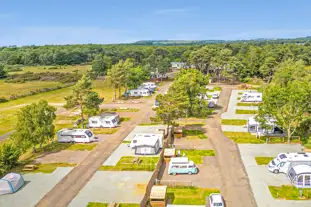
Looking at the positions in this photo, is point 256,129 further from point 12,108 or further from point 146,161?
point 12,108

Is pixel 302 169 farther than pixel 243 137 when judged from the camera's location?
No

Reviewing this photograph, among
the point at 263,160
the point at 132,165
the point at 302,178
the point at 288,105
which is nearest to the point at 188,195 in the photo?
the point at 132,165

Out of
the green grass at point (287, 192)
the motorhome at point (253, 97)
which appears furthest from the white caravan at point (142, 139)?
the motorhome at point (253, 97)

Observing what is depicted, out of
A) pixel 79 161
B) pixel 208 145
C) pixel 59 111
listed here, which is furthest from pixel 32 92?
pixel 208 145

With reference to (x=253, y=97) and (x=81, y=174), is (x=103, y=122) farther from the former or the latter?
(x=253, y=97)

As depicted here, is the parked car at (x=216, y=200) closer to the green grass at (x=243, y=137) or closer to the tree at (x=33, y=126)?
the green grass at (x=243, y=137)

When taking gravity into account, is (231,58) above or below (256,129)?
above
